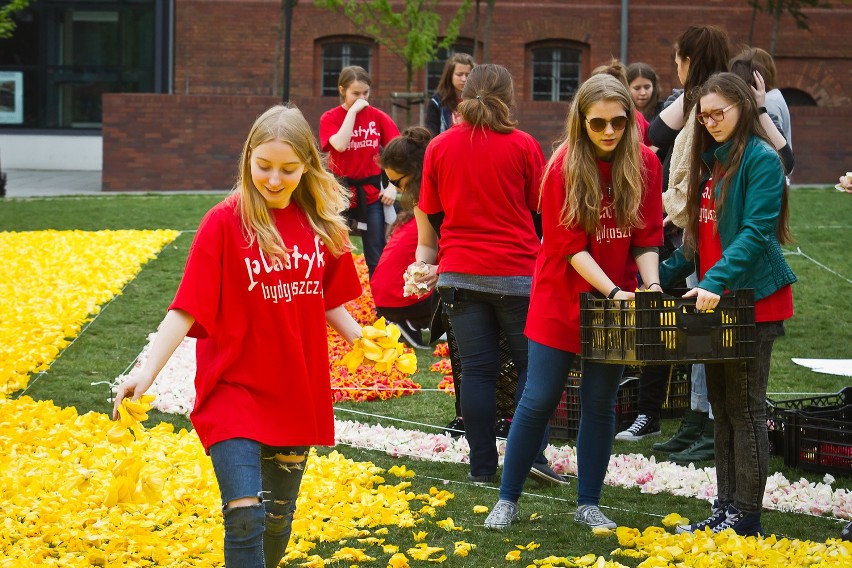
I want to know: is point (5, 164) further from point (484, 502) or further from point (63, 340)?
point (484, 502)

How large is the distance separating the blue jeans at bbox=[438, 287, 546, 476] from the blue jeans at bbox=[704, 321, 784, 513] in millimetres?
1187

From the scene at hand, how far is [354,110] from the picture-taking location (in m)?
11.2

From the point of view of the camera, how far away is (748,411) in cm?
527

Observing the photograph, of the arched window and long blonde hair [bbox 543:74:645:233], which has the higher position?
the arched window

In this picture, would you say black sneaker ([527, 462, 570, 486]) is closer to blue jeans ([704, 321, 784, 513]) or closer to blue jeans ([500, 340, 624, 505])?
blue jeans ([500, 340, 624, 505])

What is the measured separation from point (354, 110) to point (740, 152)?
6.33 m

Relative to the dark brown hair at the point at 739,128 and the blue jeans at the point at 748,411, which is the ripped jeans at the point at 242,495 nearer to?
the blue jeans at the point at 748,411

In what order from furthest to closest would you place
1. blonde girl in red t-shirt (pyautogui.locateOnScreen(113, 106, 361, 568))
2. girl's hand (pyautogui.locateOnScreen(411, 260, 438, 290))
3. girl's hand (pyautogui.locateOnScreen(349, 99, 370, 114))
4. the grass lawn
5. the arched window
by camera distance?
the arched window, girl's hand (pyautogui.locateOnScreen(349, 99, 370, 114)), girl's hand (pyautogui.locateOnScreen(411, 260, 438, 290)), the grass lawn, blonde girl in red t-shirt (pyautogui.locateOnScreen(113, 106, 361, 568))

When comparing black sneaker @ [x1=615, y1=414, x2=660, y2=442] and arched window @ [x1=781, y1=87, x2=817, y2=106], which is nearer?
black sneaker @ [x1=615, y1=414, x2=660, y2=442]

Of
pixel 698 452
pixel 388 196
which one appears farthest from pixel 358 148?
pixel 698 452

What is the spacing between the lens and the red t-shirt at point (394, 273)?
9852 millimetres

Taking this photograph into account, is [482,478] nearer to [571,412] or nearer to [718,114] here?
[571,412]

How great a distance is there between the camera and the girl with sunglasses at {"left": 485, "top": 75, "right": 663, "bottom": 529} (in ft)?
17.3

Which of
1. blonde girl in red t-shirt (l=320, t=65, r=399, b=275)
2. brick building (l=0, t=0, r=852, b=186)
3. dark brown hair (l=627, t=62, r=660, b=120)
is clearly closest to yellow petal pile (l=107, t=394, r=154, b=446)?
dark brown hair (l=627, t=62, r=660, b=120)
